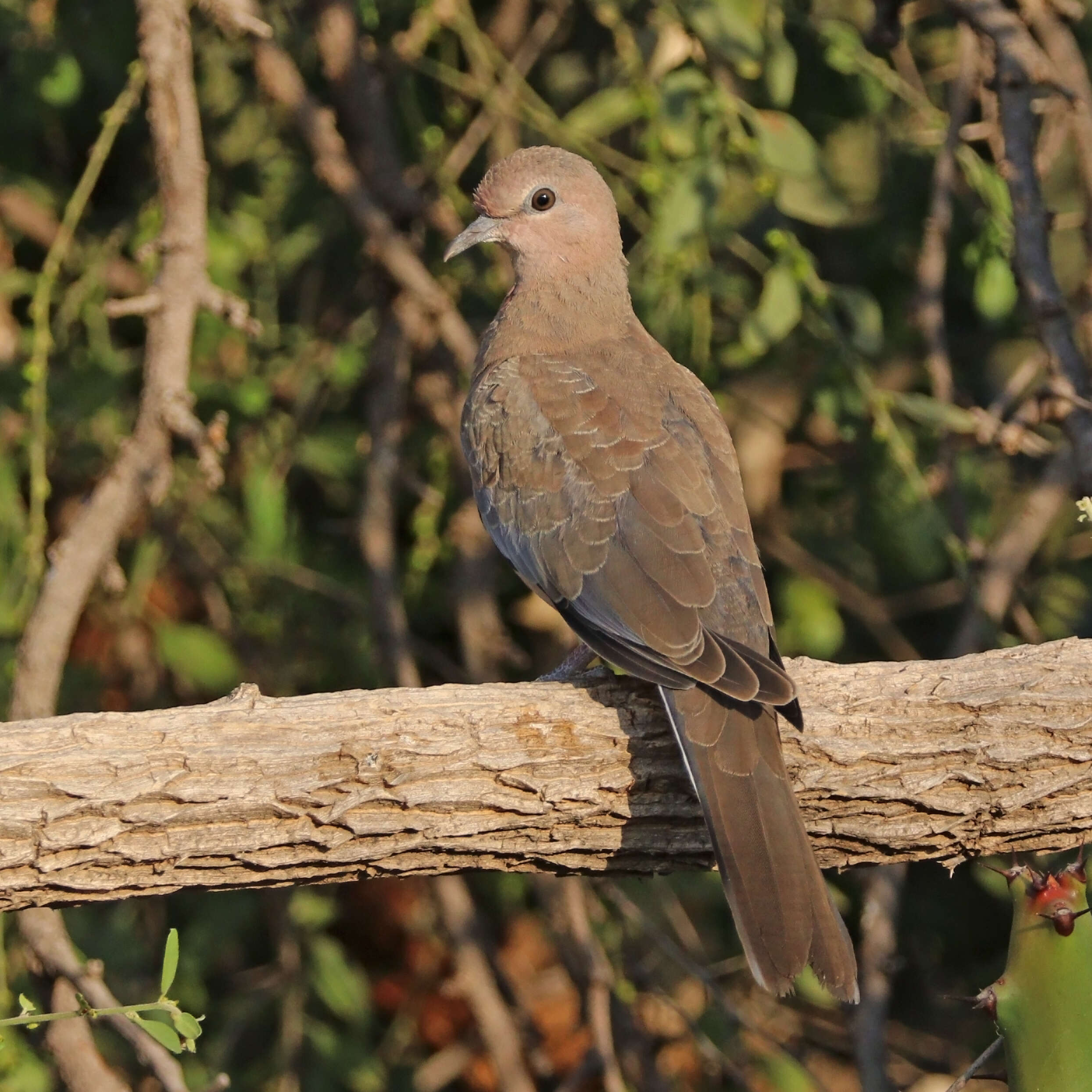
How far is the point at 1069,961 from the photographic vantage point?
236cm

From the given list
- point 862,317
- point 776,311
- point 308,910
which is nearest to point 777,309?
point 776,311

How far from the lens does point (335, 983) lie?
15.2 feet

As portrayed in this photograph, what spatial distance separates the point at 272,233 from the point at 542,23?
1143 millimetres

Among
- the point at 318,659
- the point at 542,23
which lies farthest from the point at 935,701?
the point at 542,23

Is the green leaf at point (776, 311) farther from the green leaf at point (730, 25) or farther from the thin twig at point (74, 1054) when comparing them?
the thin twig at point (74, 1054)

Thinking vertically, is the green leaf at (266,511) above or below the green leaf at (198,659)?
above

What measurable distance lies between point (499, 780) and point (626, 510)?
0.93 m

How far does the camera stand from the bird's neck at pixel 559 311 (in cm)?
421

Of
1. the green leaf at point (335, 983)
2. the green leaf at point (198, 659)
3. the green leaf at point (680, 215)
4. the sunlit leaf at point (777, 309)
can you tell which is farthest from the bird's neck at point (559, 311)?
the green leaf at point (335, 983)

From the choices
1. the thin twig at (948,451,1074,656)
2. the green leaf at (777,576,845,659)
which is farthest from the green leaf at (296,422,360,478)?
the thin twig at (948,451,1074,656)

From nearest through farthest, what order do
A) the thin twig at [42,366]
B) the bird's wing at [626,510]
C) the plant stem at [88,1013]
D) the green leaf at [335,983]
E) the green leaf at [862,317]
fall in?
the plant stem at [88,1013] → the bird's wing at [626,510] → the thin twig at [42,366] → the green leaf at [862,317] → the green leaf at [335,983]

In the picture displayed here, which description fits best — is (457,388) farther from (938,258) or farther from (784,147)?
(938,258)

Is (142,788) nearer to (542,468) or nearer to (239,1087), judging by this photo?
(542,468)

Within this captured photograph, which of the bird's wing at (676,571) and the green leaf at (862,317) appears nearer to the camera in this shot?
the bird's wing at (676,571)
